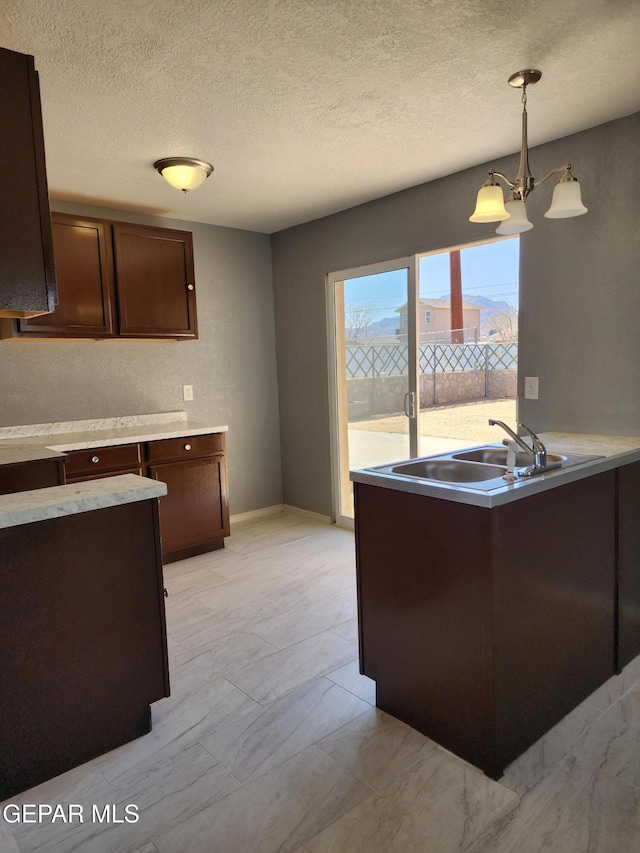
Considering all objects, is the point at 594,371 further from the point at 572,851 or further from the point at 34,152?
the point at 34,152

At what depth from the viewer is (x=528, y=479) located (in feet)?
5.86

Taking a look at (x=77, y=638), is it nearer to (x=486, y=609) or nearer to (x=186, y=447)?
(x=486, y=609)

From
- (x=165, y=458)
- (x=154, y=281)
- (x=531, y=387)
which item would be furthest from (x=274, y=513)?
(x=531, y=387)

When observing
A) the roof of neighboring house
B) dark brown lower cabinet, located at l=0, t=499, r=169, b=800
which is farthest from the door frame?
the roof of neighboring house

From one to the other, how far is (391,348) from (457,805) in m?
2.82

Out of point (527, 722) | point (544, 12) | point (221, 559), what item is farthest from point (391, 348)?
point (527, 722)

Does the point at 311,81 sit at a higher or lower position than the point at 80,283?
higher

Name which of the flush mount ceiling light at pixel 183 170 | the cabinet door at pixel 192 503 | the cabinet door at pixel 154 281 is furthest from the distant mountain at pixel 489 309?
the flush mount ceiling light at pixel 183 170

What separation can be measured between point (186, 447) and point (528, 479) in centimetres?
244

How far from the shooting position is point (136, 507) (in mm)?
1872

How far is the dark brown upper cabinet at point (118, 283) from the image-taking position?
3318 mm

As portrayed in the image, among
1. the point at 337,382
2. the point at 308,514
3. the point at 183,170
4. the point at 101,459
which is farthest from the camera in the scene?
the point at 308,514

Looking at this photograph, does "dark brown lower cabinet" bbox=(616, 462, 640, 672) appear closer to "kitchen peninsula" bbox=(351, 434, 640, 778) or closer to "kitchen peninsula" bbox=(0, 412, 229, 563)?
"kitchen peninsula" bbox=(351, 434, 640, 778)

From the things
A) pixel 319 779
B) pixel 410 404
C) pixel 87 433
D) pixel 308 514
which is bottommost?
pixel 319 779
